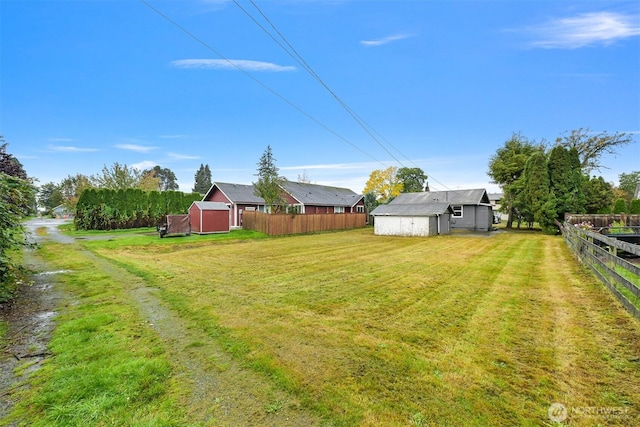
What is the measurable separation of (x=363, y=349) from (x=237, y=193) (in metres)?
25.6

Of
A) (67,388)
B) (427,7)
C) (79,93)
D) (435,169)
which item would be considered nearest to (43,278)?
(67,388)

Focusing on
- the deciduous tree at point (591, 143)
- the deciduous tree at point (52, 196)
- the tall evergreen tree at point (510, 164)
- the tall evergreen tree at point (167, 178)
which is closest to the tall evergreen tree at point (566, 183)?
the tall evergreen tree at point (510, 164)

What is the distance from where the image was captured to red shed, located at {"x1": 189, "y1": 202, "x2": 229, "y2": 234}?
2048cm

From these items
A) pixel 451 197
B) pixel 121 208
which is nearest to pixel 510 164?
pixel 451 197

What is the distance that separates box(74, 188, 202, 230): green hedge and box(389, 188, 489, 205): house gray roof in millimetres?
24362

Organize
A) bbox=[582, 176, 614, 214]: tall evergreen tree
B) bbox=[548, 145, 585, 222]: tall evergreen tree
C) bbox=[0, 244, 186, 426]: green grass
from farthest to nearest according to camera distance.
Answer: bbox=[582, 176, 614, 214]: tall evergreen tree
bbox=[548, 145, 585, 222]: tall evergreen tree
bbox=[0, 244, 186, 426]: green grass

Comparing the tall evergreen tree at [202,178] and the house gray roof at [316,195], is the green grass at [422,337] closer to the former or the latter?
the house gray roof at [316,195]

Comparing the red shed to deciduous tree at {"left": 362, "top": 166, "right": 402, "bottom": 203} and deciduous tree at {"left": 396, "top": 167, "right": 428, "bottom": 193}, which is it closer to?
deciduous tree at {"left": 362, "top": 166, "right": 402, "bottom": 203}

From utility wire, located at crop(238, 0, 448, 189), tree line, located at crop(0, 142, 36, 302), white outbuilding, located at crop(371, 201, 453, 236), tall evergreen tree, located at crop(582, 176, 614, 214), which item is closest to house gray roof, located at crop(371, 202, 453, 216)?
white outbuilding, located at crop(371, 201, 453, 236)

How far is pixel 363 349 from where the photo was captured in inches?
149

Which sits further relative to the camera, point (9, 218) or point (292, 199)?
point (292, 199)

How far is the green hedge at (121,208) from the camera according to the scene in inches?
930

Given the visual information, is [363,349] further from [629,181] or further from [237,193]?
[629,181]

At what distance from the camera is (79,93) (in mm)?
17719
